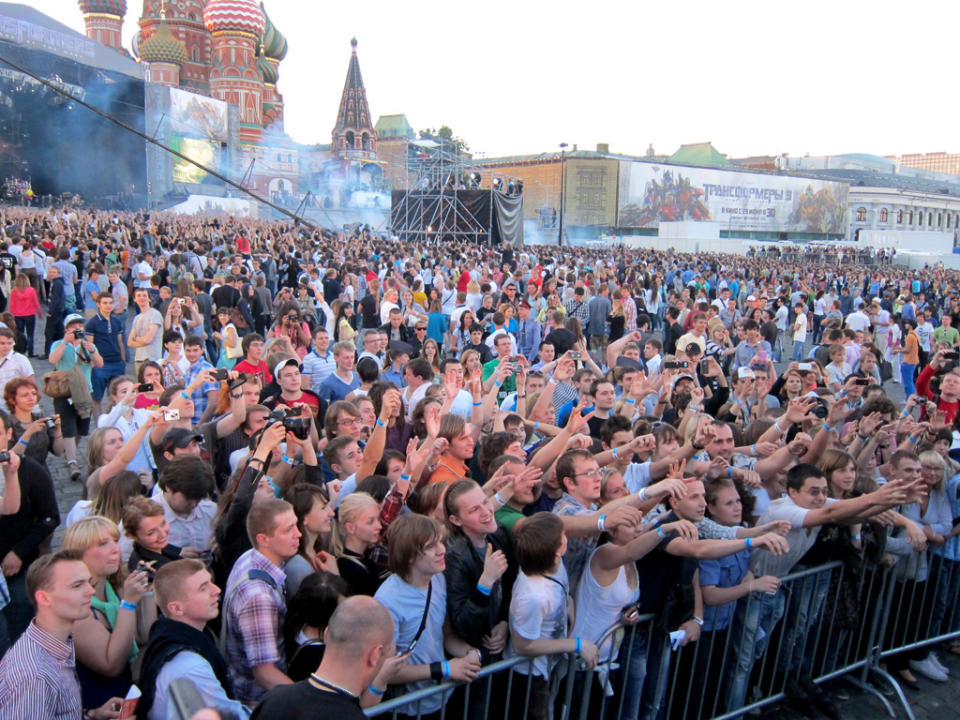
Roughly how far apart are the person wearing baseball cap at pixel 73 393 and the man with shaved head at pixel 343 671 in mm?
5183

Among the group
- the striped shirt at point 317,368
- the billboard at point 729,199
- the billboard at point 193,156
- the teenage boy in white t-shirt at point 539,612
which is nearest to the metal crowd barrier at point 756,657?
the teenage boy in white t-shirt at point 539,612

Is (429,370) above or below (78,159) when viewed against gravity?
below

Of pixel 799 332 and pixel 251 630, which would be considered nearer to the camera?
pixel 251 630

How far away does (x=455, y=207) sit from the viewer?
30.6 m

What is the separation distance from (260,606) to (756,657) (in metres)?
2.53

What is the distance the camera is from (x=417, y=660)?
2.79 meters

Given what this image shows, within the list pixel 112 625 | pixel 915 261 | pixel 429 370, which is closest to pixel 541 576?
pixel 112 625

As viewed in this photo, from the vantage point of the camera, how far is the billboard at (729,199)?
54.2 m

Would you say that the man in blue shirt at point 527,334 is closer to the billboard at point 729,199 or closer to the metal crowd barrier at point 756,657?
the metal crowd barrier at point 756,657

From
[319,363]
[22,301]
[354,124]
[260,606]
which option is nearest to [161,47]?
[354,124]

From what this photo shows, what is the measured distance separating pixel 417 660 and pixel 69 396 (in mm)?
4953

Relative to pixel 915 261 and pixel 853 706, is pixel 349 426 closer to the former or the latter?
pixel 853 706

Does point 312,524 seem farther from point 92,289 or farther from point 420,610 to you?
point 92,289

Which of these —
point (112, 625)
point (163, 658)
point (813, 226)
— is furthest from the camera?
point (813, 226)
